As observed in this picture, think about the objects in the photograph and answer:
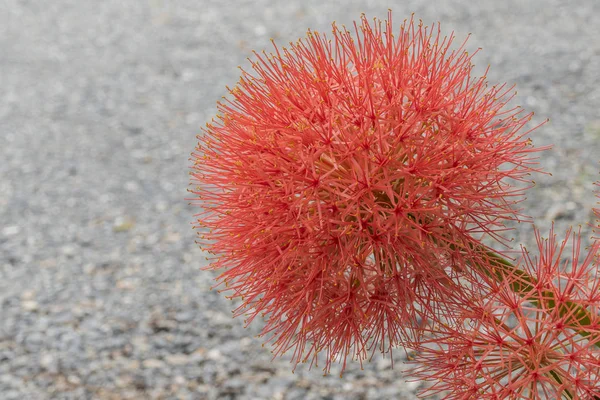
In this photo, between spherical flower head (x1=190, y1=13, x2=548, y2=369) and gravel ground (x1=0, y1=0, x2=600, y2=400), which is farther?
gravel ground (x1=0, y1=0, x2=600, y2=400)

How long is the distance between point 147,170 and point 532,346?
2275 mm

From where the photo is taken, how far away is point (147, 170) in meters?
2.75

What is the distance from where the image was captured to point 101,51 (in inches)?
157

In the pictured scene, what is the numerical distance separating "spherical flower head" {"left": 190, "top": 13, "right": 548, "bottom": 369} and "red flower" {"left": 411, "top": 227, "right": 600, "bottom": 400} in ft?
0.17

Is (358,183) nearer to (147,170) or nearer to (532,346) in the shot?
(532,346)

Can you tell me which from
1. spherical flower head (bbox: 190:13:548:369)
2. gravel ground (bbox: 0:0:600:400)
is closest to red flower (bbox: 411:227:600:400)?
spherical flower head (bbox: 190:13:548:369)

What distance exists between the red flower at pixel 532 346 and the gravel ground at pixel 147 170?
0.87 m

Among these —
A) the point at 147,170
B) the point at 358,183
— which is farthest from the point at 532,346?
the point at 147,170

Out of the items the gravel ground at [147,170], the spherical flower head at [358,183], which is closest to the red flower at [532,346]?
the spherical flower head at [358,183]

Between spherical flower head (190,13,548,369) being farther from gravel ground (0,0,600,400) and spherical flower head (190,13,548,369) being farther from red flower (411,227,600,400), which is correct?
gravel ground (0,0,600,400)

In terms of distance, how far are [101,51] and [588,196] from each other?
9.90 feet

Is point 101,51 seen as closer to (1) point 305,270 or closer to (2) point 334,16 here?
(2) point 334,16

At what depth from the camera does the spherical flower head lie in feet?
2.14

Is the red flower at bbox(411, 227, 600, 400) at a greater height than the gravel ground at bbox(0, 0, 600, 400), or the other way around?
the gravel ground at bbox(0, 0, 600, 400)
